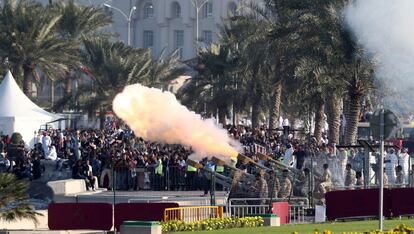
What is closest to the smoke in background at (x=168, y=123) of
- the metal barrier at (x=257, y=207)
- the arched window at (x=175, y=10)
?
the metal barrier at (x=257, y=207)

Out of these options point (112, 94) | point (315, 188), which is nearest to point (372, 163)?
point (315, 188)

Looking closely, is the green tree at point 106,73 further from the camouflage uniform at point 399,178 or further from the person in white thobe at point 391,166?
the camouflage uniform at point 399,178

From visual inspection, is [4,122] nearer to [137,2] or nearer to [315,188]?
[315,188]

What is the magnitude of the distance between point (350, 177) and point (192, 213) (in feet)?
24.2

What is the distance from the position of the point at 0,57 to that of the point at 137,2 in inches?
2064

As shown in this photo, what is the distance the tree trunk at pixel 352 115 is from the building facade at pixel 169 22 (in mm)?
66019

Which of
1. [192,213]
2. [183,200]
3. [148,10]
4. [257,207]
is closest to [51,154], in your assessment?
[183,200]

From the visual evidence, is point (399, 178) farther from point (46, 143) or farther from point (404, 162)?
point (46, 143)

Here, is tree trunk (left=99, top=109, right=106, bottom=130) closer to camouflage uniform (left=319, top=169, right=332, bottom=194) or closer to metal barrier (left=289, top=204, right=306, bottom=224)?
camouflage uniform (left=319, top=169, right=332, bottom=194)

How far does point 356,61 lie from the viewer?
157 feet

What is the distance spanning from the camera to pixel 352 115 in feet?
169

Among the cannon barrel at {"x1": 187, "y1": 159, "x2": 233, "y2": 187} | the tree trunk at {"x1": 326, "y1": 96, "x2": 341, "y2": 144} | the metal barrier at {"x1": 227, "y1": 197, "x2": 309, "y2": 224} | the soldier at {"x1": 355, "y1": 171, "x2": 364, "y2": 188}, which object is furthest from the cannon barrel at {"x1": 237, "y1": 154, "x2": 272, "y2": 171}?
the tree trunk at {"x1": 326, "y1": 96, "x2": 341, "y2": 144}

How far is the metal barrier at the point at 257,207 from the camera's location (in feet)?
123

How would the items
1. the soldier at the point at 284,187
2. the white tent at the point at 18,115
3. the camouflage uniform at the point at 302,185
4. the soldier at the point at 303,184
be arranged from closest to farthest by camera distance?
the soldier at the point at 284,187 < the soldier at the point at 303,184 < the camouflage uniform at the point at 302,185 < the white tent at the point at 18,115
